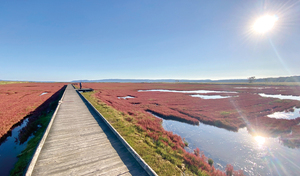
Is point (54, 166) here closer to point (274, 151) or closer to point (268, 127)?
point (274, 151)

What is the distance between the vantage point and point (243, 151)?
911cm

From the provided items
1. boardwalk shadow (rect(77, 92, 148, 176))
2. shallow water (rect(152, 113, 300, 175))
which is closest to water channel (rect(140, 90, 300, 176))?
shallow water (rect(152, 113, 300, 175))

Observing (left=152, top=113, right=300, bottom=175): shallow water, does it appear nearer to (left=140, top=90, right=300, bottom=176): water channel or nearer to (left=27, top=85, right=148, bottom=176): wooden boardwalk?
(left=140, top=90, right=300, bottom=176): water channel

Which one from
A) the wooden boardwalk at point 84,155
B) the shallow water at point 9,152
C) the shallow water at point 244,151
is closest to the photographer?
the wooden boardwalk at point 84,155

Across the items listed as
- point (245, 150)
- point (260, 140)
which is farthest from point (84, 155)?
point (260, 140)

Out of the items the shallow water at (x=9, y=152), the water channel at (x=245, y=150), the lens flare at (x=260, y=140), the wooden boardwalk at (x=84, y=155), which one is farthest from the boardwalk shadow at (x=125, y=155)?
the lens flare at (x=260, y=140)

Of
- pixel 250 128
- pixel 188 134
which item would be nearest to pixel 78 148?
pixel 188 134

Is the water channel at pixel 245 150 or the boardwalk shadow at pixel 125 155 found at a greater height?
the boardwalk shadow at pixel 125 155

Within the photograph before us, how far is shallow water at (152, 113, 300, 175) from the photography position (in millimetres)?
7406

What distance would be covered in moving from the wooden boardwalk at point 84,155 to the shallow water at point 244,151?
6245 mm

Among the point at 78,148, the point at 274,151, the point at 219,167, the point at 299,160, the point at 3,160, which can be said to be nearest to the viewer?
the point at 78,148

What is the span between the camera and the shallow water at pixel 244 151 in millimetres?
7406

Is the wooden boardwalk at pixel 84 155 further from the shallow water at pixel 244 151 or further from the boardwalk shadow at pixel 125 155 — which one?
the shallow water at pixel 244 151

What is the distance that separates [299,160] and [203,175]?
8094 millimetres
